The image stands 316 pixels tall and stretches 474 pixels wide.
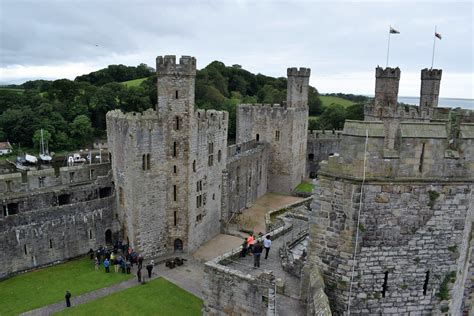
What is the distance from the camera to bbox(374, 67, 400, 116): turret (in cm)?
2452


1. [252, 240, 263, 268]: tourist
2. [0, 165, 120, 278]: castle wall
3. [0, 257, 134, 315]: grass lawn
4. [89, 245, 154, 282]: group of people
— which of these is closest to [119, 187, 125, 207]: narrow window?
[0, 165, 120, 278]: castle wall

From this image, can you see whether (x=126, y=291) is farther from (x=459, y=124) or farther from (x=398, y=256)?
(x=459, y=124)

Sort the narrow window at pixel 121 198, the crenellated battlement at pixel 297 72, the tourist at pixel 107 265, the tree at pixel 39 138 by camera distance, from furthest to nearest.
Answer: the tree at pixel 39 138
the crenellated battlement at pixel 297 72
the narrow window at pixel 121 198
the tourist at pixel 107 265

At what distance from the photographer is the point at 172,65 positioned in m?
21.3

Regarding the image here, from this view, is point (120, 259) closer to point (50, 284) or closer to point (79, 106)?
point (50, 284)

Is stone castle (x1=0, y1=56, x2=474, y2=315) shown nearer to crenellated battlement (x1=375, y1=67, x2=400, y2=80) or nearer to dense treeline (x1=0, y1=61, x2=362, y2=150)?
crenellated battlement (x1=375, y1=67, x2=400, y2=80)

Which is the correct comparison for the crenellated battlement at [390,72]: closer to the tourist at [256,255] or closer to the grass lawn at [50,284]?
the tourist at [256,255]

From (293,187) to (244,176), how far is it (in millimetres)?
7077

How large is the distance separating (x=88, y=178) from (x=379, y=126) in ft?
73.1

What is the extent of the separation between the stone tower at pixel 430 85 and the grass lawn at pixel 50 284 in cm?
2398

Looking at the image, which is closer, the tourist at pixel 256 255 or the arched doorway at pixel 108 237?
the tourist at pixel 256 255

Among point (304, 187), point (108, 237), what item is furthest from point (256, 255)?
point (304, 187)

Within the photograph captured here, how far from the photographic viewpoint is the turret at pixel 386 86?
965 inches

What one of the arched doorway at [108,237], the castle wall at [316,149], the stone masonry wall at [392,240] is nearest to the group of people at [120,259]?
the arched doorway at [108,237]
